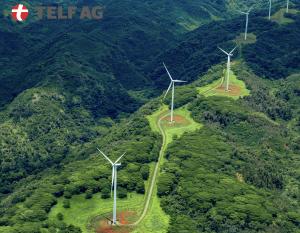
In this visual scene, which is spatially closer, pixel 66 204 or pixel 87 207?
pixel 66 204

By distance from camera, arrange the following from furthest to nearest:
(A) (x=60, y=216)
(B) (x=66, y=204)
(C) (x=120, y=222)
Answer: (B) (x=66, y=204) → (C) (x=120, y=222) → (A) (x=60, y=216)

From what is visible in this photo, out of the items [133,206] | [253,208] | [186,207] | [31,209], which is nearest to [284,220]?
[253,208]

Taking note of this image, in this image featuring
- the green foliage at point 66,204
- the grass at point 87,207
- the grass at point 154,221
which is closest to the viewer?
the grass at point 154,221

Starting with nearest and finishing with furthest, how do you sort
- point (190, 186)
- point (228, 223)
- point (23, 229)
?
point (23, 229), point (228, 223), point (190, 186)

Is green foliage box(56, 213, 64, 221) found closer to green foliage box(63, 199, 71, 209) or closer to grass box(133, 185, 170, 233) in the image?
green foliage box(63, 199, 71, 209)

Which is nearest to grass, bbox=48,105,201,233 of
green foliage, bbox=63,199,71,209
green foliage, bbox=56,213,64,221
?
green foliage, bbox=63,199,71,209

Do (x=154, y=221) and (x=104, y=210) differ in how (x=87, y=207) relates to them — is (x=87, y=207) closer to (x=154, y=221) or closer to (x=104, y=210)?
(x=104, y=210)

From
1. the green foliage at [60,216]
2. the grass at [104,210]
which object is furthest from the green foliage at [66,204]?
the green foliage at [60,216]

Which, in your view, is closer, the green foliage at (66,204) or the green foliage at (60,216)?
the green foliage at (60,216)

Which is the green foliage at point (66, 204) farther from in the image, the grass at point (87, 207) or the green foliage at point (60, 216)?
the green foliage at point (60, 216)

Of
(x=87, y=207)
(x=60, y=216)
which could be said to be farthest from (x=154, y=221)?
(x=60, y=216)

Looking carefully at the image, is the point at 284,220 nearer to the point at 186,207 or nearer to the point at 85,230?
the point at 186,207
